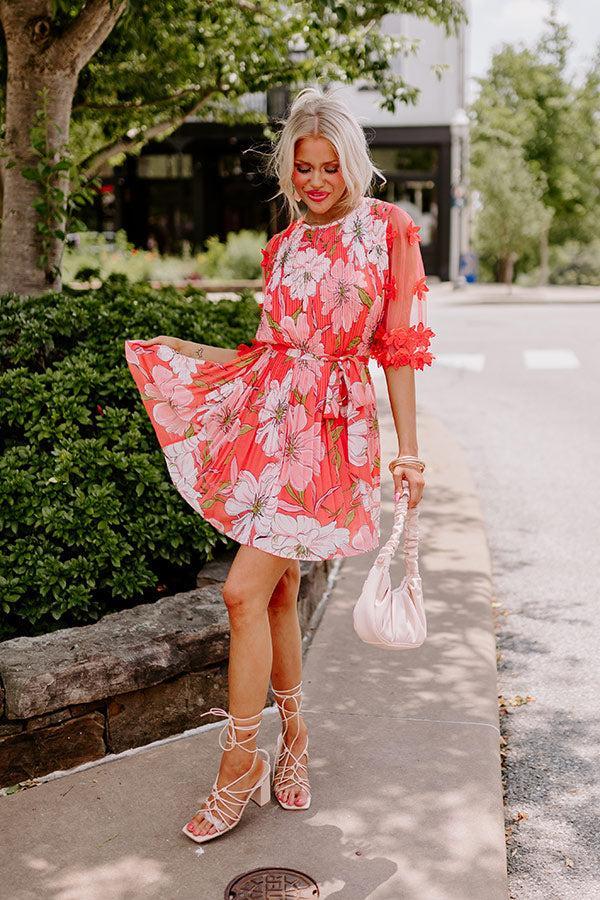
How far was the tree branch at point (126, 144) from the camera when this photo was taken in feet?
23.1

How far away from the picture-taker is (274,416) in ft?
9.73

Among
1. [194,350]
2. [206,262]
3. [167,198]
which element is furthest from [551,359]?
[167,198]

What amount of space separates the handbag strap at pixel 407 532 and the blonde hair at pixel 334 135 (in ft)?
2.79

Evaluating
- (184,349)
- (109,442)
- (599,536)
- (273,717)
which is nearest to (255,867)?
(273,717)

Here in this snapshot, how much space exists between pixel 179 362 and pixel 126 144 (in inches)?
178

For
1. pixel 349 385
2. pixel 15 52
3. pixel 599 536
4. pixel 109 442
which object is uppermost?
pixel 15 52

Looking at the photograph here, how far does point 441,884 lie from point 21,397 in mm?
2422

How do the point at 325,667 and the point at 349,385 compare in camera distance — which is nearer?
the point at 349,385

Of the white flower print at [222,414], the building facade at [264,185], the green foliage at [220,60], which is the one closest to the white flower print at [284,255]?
the white flower print at [222,414]

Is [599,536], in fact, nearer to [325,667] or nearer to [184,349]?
[325,667]

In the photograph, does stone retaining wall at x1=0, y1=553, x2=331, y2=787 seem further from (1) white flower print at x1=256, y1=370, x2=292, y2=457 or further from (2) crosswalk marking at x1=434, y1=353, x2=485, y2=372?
(2) crosswalk marking at x1=434, y1=353, x2=485, y2=372

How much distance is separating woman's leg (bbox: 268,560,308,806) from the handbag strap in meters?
0.38

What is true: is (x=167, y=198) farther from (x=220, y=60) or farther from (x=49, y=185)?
(x=49, y=185)

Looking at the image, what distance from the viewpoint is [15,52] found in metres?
5.18
